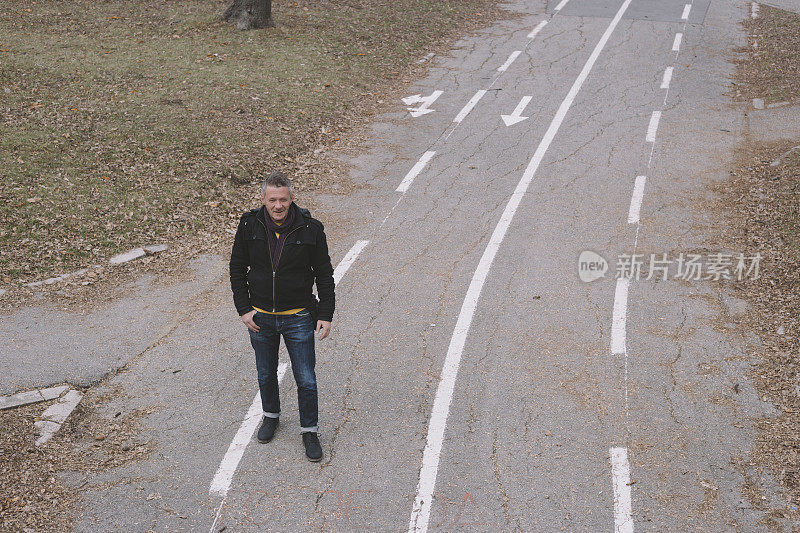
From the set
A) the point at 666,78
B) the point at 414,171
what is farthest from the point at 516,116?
the point at 666,78

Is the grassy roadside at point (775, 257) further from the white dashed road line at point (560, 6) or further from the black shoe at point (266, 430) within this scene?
the white dashed road line at point (560, 6)

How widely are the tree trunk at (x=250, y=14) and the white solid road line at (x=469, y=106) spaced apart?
6.05 meters

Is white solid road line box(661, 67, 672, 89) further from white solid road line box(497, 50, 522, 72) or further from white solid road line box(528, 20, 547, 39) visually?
white solid road line box(528, 20, 547, 39)

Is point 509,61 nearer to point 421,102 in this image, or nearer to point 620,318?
point 421,102

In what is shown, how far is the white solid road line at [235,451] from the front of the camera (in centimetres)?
576

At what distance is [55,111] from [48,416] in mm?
7934

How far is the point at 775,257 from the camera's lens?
31.1 feet

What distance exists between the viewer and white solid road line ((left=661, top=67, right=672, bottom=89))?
53.2 ft

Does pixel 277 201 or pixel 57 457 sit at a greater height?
pixel 277 201

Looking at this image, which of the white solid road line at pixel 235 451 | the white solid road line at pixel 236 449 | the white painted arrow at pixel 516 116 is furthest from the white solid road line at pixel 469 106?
the white solid road line at pixel 235 451

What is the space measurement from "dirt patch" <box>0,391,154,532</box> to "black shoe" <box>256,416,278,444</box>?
2.98 feet

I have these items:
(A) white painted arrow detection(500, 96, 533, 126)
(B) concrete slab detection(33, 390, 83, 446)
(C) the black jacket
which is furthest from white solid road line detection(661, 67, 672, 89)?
(B) concrete slab detection(33, 390, 83, 446)

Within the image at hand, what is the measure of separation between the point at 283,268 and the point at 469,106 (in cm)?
1019

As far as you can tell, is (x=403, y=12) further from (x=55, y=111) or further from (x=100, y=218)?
(x=100, y=218)
